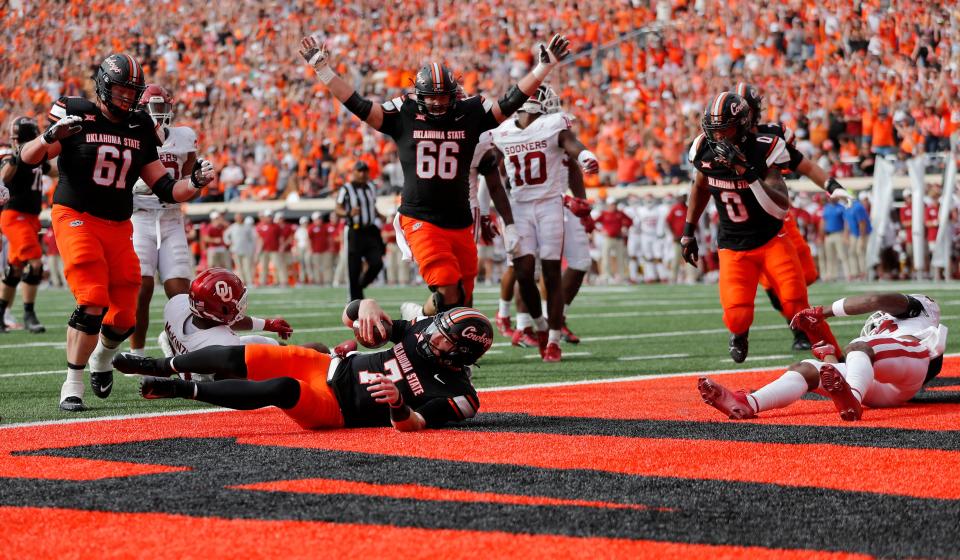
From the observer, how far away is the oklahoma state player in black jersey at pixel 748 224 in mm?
7457

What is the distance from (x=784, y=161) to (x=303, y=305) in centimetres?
1000

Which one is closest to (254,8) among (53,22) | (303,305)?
(53,22)

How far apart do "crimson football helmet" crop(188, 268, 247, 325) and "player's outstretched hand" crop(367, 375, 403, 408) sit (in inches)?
55.1

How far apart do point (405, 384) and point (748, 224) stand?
10.4 feet

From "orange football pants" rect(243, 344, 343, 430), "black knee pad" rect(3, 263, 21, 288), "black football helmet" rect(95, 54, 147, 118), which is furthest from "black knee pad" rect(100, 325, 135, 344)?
"black knee pad" rect(3, 263, 21, 288)

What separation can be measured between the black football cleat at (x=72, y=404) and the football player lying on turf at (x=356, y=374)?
93 centimetres

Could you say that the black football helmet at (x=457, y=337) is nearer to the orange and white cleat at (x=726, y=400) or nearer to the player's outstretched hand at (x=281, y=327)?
the orange and white cleat at (x=726, y=400)

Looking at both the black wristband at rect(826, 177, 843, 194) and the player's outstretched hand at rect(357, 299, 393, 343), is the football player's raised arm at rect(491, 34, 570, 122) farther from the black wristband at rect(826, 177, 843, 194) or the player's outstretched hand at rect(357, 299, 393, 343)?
the player's outstretched hand at rect(357, 299, 393, 343)

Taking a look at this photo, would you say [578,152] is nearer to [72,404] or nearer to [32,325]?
[72,404]

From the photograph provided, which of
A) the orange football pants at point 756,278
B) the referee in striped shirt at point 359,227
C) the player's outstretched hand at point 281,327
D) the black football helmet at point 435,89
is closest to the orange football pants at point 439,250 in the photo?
the black football helmet at point 435,89

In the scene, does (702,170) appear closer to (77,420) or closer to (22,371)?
(77,420)

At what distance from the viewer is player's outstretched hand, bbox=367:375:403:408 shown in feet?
15.5

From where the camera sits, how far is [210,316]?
6.03m

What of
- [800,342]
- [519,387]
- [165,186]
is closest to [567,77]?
[800,342]
